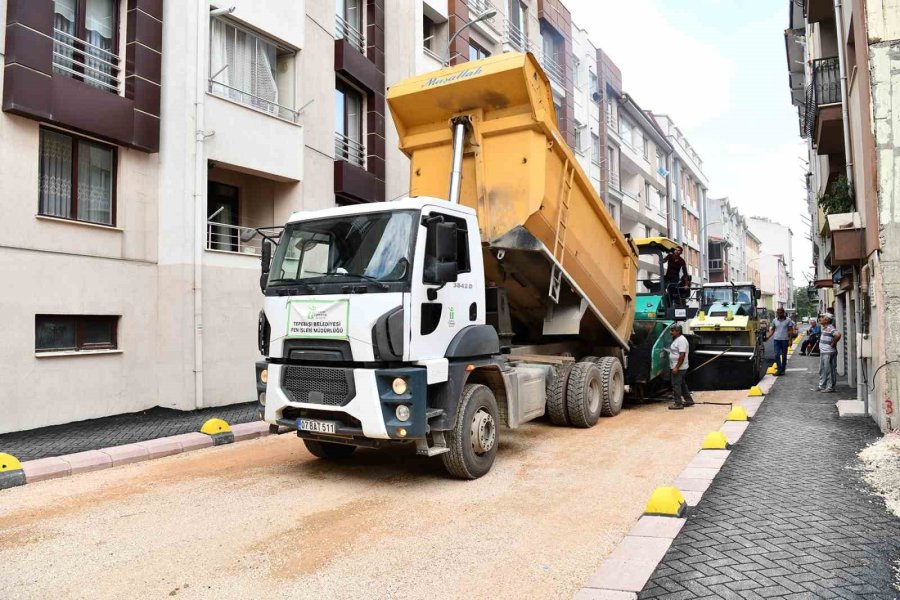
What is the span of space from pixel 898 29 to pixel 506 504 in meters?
7.12

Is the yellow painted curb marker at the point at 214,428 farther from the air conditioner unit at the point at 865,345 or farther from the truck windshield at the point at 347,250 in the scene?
the air conditioner unit at the point at 865,345

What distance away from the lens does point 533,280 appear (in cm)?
825

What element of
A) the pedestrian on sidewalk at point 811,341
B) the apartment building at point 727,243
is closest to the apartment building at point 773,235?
the apartment building at point 727,243

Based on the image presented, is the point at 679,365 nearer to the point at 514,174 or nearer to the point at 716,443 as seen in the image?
the point at 716,443

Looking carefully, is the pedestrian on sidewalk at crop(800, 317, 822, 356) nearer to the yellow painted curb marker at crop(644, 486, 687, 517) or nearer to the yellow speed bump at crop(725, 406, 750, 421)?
the yellow speed bump at crop(725, 406, 750, 421)

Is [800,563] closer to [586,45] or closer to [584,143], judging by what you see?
[584,143]

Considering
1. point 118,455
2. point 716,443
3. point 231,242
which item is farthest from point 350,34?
point 716,443

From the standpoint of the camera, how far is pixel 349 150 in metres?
15.6

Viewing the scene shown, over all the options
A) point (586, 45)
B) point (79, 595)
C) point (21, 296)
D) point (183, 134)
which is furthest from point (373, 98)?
point (586, 45)

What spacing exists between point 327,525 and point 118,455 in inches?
146

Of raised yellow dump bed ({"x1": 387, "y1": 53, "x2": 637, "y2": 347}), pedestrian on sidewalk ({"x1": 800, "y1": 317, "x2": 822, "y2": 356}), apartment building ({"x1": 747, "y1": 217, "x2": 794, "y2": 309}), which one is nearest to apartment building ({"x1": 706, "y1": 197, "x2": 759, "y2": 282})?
apartment building ({"x1": 747, "y1": 217, "x2": 794, "y2": 309})

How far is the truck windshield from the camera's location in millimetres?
5699

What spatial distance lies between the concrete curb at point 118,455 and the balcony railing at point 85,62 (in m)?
6.06

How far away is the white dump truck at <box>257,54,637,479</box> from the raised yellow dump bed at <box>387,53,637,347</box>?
2cm
